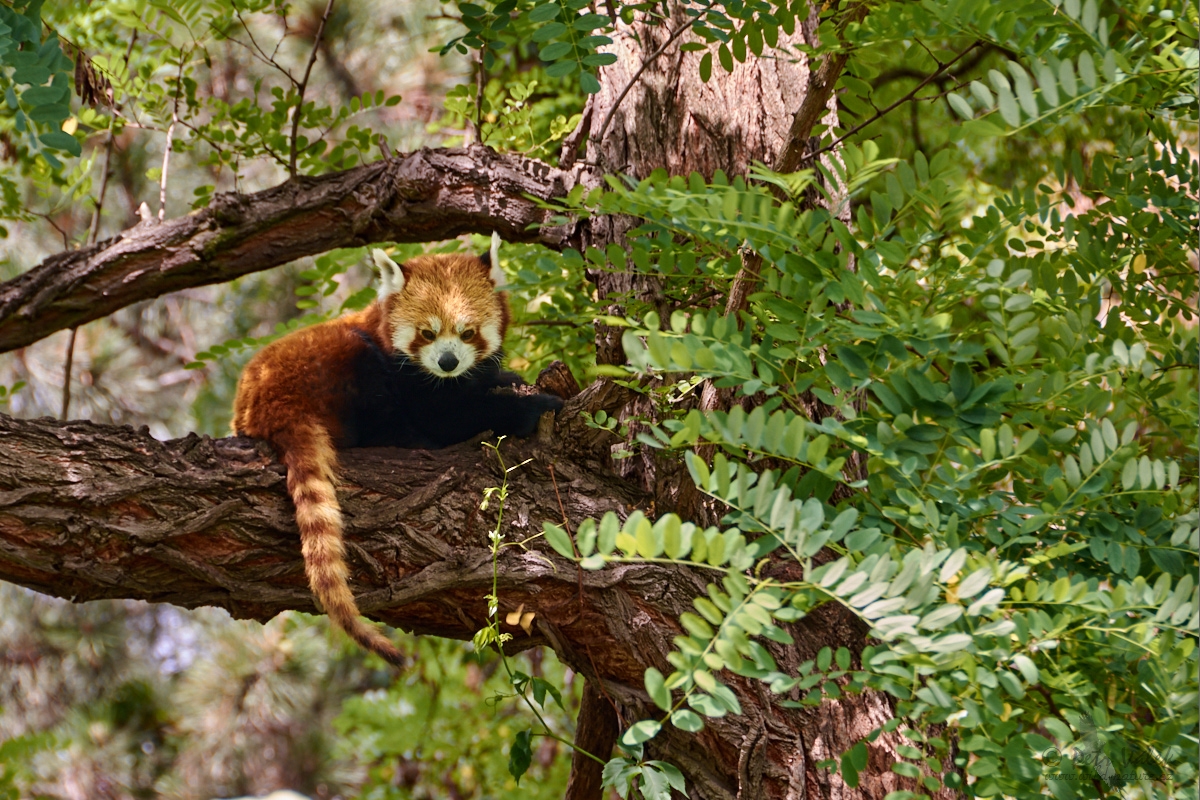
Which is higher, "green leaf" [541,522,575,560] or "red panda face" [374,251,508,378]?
"red panda face" [374,251,508,378]

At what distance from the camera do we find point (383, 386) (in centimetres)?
229

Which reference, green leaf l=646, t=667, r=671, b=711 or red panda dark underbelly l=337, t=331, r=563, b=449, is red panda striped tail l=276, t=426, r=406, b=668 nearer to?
red panda dark underbelly l=337, t=331, r=563, b=449

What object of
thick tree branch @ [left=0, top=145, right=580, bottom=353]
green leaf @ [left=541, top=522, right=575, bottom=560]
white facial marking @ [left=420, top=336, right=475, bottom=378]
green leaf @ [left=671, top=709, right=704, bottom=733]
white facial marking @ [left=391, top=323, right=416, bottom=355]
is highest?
thick tree branch @ [left=0, top=145, right=580, bottom=353]

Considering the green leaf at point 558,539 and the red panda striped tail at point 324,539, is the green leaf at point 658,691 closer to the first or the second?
A: the green leaf at point 558,539

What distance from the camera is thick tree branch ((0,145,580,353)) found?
2385 mm

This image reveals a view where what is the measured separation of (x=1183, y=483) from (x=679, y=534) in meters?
0.95

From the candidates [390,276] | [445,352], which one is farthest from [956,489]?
[390,276]

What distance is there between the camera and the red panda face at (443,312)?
2.35 metres

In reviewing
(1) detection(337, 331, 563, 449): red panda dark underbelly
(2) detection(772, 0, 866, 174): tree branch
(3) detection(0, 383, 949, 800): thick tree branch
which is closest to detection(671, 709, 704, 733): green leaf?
(3) detection(0, 383, 949, 800): thick tree branch

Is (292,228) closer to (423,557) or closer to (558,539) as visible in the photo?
(423,557)

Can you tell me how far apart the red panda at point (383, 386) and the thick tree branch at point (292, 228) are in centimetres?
13

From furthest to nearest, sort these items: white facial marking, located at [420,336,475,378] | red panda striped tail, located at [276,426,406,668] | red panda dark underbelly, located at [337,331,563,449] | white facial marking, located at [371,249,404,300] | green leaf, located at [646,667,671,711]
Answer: white facial marking, located at [371,249,404,300] → white facial marking, located at [420,336,475,378] → red panda dark underbelly, located at [337,331,563,449] → red panda striped tail, located at [276,426,406,668] → green leaf, located at [646,667,671,711]

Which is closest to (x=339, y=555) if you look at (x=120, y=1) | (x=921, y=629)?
(x=921, y=629)

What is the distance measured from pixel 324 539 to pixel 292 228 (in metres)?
1.01
